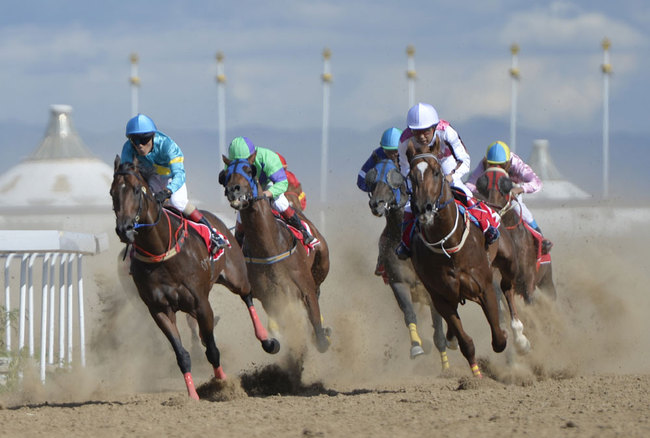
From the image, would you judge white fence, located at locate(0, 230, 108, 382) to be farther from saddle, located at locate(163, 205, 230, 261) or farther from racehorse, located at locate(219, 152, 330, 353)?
saddle, located at locate(163, 205, 230, 261)

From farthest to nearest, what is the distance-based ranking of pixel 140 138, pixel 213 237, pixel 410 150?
pixel 213 237
pixel 140 138
pixel 410 150

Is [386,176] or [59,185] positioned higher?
[59,185]

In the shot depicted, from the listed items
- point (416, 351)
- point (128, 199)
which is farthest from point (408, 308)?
point (128, 199)

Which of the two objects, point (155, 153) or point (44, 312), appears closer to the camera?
point (155, 153)

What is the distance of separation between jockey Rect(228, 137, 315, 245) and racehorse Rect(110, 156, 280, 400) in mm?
1698

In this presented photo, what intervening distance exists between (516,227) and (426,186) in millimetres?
3546

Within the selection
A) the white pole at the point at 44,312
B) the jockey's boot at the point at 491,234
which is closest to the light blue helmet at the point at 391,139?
the jockey's boot at the point at 491,234

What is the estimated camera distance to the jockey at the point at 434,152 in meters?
8.84

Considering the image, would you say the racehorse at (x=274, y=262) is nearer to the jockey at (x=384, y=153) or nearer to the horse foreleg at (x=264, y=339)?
the horse foreleg at (x=264, y=339)

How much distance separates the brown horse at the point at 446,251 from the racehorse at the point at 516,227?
2.13 metres

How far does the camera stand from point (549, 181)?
34156mm

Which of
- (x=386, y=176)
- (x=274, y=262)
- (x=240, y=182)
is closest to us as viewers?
(x=240, y=182)

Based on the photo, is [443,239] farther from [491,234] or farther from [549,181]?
[549,181]

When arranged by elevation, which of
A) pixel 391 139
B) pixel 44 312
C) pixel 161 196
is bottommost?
pixel 44 312
